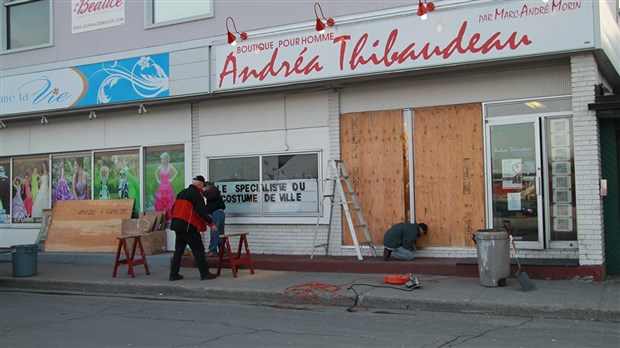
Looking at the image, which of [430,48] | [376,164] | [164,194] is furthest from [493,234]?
[164,194]

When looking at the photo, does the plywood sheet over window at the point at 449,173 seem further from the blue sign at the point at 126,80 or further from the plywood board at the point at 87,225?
the plywood board at the point at 87,225

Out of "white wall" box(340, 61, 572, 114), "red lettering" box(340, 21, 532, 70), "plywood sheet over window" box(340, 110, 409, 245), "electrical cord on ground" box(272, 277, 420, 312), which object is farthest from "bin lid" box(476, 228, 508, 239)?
"red lettering" box(340, 21, 532, 70)

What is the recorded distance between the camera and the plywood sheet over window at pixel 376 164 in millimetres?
11336

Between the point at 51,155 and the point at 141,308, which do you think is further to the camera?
the point at 51,155

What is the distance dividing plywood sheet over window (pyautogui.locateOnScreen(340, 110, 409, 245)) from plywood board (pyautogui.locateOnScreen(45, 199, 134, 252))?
18.3 feet

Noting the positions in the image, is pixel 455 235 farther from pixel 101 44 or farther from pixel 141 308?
pixel 101 44

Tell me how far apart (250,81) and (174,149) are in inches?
111

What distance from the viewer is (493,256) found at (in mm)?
9016

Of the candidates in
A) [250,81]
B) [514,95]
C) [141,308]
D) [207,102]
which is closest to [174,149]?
[207,102]

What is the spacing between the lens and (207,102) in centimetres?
1315

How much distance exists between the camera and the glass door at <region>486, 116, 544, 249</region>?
1024cm

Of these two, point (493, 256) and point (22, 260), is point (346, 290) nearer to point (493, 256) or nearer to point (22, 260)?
point (493, 256)

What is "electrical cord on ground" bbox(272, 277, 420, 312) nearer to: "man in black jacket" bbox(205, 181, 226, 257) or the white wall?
"man in black jacket" bbox(205, 181, 226, 257)

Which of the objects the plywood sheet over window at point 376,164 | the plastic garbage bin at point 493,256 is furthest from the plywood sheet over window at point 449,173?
the plastic garbage bin at point 493,256
